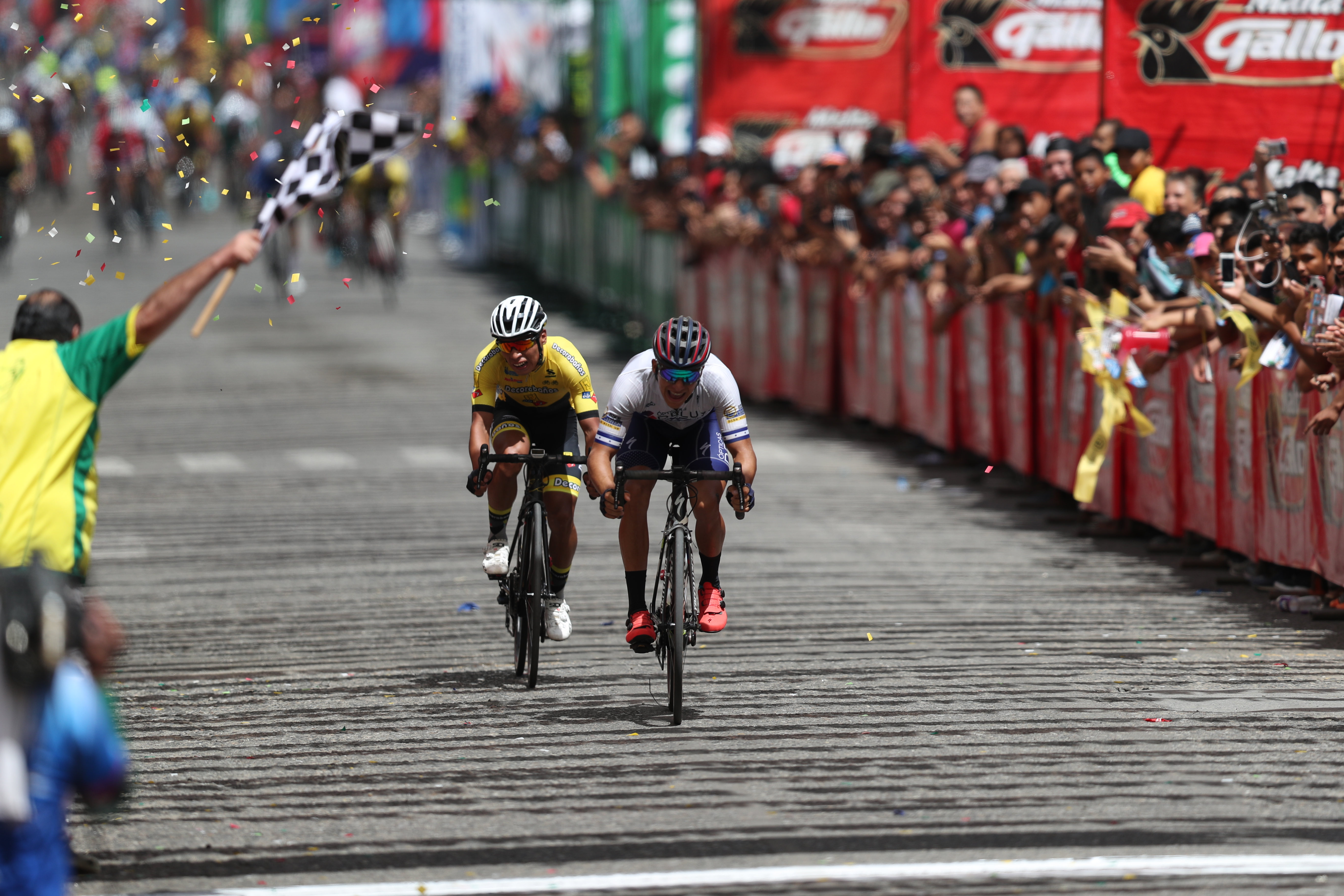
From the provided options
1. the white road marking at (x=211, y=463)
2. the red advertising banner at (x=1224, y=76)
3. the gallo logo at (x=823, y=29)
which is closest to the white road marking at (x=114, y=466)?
the white road marking at (x=211, y=463)

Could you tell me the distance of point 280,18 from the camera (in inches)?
2478

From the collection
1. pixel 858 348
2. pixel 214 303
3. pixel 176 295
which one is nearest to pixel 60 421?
pixel 176 295

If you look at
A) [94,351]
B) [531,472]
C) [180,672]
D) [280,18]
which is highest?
[280,18]

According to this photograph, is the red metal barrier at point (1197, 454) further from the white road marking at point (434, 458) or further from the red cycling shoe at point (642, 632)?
the white road marking at point (434, 458)

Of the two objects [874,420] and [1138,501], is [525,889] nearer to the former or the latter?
[1138,501]

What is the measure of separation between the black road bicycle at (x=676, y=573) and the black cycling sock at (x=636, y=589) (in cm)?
8

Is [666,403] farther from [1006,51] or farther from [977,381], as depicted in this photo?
[1006,51]

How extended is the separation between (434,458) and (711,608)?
29.9ft

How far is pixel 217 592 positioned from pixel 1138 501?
570cm

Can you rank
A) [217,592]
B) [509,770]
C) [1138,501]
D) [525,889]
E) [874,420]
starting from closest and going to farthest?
[525,889] < [509,770] < [217,592] < [1138,501] < [874,420]

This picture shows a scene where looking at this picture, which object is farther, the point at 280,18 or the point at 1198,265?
the point at 280,18

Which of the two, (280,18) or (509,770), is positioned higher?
(280,18)

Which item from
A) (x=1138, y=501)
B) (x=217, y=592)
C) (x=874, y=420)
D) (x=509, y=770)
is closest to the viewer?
(x=509, y=770)

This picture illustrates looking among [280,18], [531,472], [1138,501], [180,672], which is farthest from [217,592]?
[280,18]
